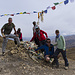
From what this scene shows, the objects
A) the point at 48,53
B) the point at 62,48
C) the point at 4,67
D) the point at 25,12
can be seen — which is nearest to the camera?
the point at 4,67

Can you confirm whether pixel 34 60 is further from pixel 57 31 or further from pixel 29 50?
pixel 57 31

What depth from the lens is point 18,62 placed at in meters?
5.26

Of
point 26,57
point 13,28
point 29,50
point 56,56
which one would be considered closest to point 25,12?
point 13,28

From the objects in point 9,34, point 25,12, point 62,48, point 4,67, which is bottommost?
point 4,67

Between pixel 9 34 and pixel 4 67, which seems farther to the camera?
pixel 9 34

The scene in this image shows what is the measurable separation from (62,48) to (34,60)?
1771 millimetres

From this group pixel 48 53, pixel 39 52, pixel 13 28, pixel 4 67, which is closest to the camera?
pixel 4 67

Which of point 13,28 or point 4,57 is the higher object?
point 13,28

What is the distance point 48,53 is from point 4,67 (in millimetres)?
2482

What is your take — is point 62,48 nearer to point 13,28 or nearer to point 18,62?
point 18,62

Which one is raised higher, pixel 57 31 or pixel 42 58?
pixel 57 31

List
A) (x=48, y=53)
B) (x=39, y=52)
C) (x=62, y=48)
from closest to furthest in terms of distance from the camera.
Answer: (x=62, y=48)
(x=48, y=53)
(x=39, y=52)

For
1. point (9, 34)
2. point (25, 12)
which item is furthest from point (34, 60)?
point (25, 12)

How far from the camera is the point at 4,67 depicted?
4750 mm
